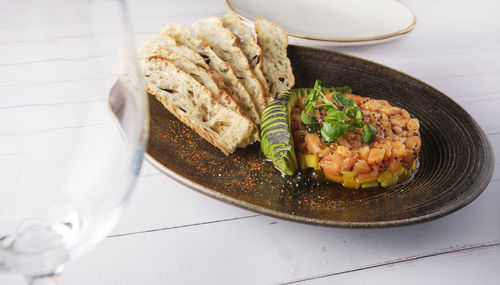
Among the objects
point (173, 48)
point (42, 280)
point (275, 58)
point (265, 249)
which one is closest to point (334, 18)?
point (275, 58)

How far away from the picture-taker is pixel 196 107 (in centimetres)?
217

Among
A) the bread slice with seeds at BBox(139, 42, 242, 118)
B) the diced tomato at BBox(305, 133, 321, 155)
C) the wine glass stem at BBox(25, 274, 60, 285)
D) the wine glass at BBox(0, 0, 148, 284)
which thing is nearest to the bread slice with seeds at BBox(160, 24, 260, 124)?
the bread slice with seeds at BBox(139, 42, 242, 118)

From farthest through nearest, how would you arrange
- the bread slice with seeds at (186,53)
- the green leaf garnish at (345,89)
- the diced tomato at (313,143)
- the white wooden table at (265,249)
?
the green leaf garnish at (345,89)
the bread slice with seeds at (186,53)
the diced tomato at (313,143)
the white wooden table at (265,249)

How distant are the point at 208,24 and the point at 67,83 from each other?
154cm

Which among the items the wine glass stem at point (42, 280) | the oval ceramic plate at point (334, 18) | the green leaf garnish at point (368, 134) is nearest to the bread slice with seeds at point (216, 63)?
the green leaf garnish at point (368, 134)

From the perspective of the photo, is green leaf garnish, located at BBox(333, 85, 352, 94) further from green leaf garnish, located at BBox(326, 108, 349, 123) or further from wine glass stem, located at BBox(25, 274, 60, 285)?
wine glass stem, located at BBox(25, 274, 60, 285)

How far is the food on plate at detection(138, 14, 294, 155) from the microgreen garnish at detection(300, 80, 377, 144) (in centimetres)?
28

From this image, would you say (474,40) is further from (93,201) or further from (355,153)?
(93,201)

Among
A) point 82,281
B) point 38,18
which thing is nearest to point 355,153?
point 82,281

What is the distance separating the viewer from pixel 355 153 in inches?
75.7

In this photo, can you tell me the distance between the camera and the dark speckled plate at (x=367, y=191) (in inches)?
63.9

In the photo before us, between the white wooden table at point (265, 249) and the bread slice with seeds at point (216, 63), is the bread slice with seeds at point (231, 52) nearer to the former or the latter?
the bread slice with seeds at point (216, 63)

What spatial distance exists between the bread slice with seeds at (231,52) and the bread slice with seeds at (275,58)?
156mm

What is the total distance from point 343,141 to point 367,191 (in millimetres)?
240
